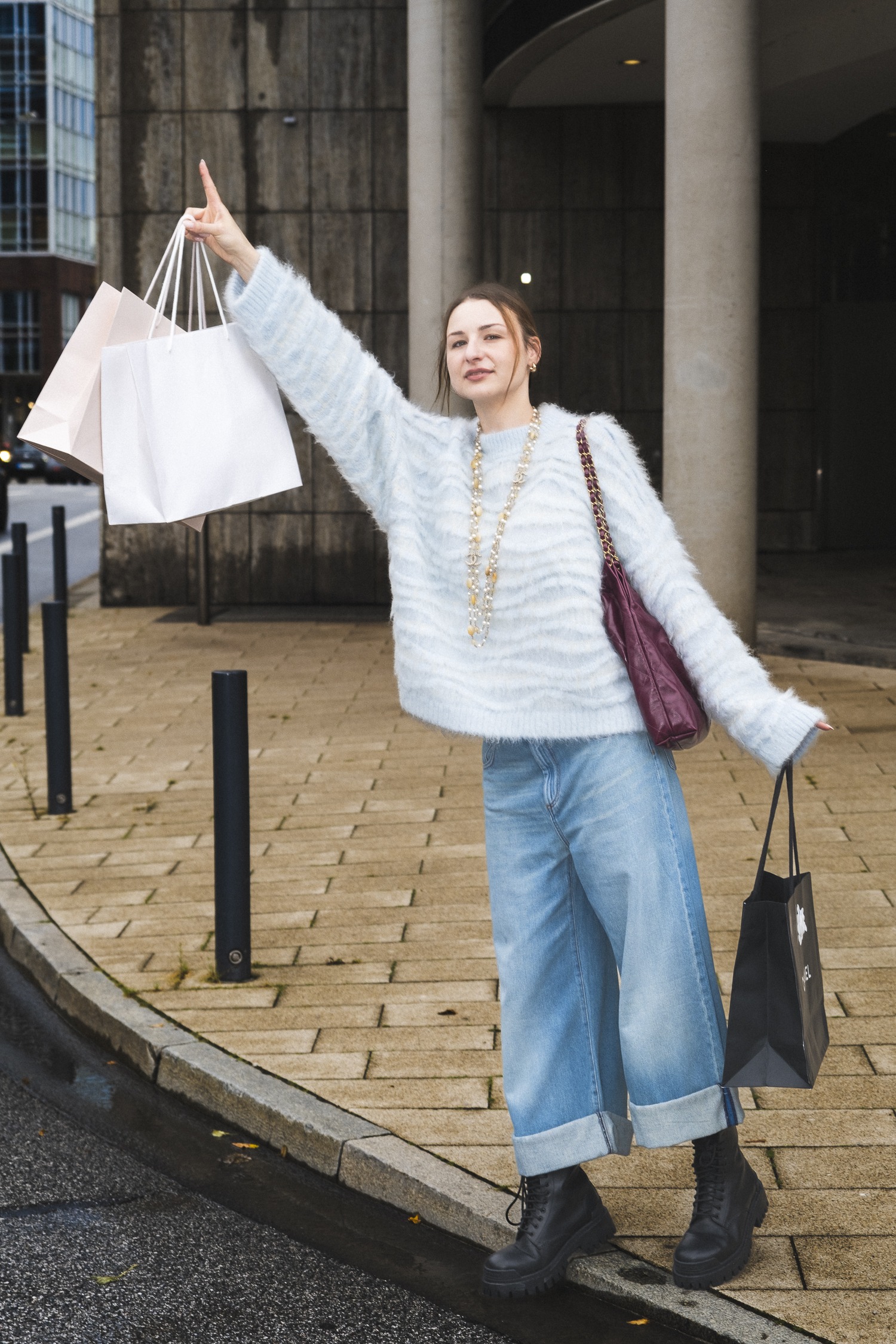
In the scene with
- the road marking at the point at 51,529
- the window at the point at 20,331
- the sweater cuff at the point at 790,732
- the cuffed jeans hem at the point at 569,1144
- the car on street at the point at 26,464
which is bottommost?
the cuffed jeans hem at the point at 569,1144

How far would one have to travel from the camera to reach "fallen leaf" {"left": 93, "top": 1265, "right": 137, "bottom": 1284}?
3572 mm

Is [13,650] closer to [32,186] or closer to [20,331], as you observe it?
[20,331]

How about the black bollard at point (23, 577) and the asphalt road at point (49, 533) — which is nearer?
the black bollard at point (23, 577)

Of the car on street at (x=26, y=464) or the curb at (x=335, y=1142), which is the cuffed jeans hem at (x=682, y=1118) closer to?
the curb at (x=335, y=1142)

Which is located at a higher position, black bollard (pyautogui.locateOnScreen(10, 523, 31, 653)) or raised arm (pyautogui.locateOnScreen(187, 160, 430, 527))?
raised arm (pyautogui.locateOnScreen(187, 160, 430, 527))

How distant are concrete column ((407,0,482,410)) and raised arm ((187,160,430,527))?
8898mm

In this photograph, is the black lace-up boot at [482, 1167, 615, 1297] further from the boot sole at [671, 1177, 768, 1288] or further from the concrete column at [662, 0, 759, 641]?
the concrete column at [662, 0, 759, 641]

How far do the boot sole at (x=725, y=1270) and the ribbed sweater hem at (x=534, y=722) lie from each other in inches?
41.8

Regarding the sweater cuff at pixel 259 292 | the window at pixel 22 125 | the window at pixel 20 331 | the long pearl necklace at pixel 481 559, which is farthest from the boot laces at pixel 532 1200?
the window at pixel 22 125

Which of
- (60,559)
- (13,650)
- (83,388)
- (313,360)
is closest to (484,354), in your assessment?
(313,360)

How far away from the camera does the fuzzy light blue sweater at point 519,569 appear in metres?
3.19

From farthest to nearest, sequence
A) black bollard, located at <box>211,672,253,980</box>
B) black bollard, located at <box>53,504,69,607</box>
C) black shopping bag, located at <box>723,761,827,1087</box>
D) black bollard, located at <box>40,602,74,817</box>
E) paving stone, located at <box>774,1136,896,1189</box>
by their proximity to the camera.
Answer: black bollard, located at <box>53,504,69,607</box> < black bollard, located at <box>40,602,74,817</box> < black bollard, located at <box>211,672,253,980</box> < paving stone, located at <box>774,1136,896,1189</box> < black shopping bag, located at <box>723,761,827,1087</box>

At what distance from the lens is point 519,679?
3.23 m

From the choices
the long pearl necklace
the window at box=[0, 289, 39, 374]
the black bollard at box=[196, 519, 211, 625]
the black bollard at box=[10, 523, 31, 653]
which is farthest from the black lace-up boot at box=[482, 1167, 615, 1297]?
the window at box=[0, 289, 39, 374]
